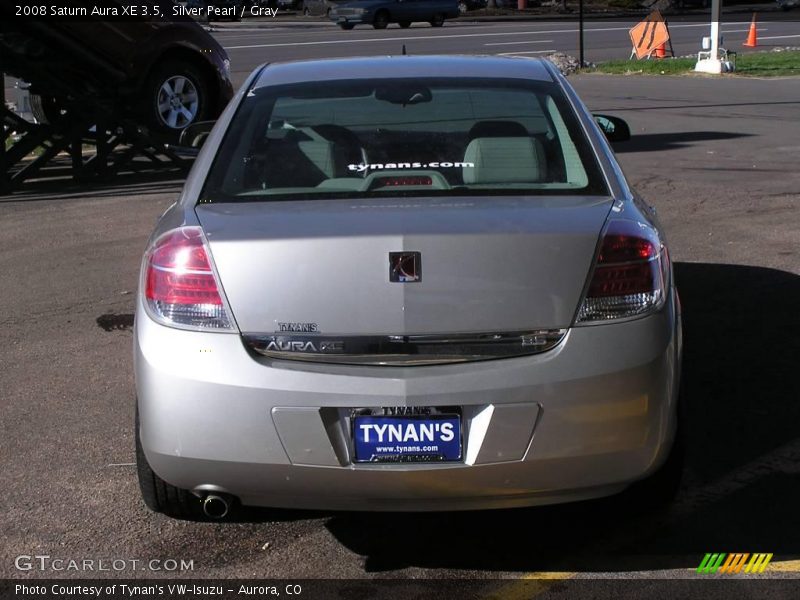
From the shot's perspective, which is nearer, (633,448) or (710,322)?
(633,448)

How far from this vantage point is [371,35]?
38.0 meters

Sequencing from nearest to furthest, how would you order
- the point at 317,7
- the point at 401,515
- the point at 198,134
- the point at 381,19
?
1. the point at 401,515
2. the point at 198,134
3. the point at 381,19
4. the point at 317,7

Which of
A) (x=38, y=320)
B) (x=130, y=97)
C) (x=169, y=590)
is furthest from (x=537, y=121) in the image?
(x=130, y=97)

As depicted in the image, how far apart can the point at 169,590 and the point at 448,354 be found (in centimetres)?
119

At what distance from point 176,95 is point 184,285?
1040 centimetres

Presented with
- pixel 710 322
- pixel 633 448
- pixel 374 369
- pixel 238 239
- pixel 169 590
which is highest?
pixel 238 239

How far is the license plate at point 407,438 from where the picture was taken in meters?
3.40

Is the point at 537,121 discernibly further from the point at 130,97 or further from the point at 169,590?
the point at 130,97

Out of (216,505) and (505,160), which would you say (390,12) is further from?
(216,505)

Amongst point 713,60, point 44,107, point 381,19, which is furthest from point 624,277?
point 381,19

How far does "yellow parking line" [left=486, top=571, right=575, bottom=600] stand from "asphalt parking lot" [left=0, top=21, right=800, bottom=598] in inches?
0.6

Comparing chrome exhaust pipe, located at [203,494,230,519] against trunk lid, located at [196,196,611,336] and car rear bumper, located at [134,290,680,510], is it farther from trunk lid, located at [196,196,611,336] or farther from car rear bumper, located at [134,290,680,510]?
trunk lid, located at [196,196,611,336]

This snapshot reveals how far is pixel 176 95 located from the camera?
1354cm

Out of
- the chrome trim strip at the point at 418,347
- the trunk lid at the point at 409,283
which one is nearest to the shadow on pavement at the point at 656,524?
the chrome trim strip at the point at 418,347
